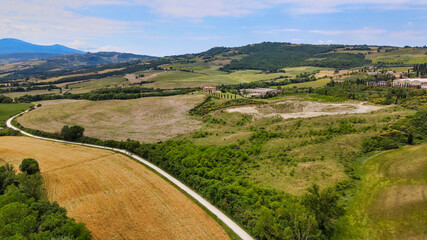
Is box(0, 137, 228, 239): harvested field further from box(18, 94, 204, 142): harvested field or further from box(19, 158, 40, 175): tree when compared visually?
box(18, 94, 204, 142): harvested field

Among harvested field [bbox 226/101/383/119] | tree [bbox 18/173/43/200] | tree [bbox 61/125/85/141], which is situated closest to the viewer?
tree [bbox 18/173/43/200]

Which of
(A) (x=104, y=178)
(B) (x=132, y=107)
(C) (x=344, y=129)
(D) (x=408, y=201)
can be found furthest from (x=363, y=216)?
(B) (x=132, y=107)

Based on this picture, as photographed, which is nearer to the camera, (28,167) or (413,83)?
(28,167)

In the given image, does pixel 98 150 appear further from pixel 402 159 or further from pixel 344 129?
pixel 402 159

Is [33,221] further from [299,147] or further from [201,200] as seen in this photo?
[299,147]

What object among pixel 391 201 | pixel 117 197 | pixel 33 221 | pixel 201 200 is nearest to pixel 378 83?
pixel 391 201

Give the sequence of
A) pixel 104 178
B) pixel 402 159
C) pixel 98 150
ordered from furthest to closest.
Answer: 1. pixel 98 150
2. pixel 104 178
3. pixel 402 159

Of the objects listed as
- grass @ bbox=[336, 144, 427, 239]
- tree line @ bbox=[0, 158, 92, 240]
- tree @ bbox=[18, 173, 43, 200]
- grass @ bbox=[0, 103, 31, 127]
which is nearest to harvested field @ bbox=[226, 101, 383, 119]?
grass @ bbox=[336, 144, 427, 239]
